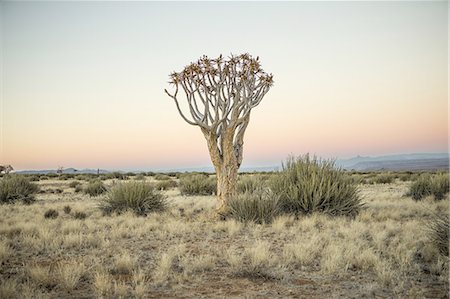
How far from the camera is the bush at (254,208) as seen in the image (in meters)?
11.0

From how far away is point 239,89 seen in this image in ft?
38.7

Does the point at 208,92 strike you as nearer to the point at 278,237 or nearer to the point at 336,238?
the point at 278,237

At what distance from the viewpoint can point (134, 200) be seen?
1359 centimetres

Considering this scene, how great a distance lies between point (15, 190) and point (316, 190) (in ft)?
47.1

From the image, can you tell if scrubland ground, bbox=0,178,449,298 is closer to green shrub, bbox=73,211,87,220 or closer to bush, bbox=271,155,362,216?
bush, bbox=271,155,362,216

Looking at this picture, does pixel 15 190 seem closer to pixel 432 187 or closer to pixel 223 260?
pixel 223 260

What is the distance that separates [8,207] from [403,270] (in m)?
15.0

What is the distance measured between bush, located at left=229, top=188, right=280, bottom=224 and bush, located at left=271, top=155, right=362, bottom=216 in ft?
1.70

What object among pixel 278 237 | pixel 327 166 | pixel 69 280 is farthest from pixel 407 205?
pixel 69 280

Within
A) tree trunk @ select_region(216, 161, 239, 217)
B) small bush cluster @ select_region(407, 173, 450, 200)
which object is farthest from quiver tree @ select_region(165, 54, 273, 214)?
→ small bush cluster @ select_region(407, 173, 450, 200)

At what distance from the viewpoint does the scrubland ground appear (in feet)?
18.2

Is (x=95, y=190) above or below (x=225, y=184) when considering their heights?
below

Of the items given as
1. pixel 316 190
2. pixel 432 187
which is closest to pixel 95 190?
pixel 316 190

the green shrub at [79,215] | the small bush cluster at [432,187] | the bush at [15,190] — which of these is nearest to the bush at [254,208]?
→ the green shrub at [79,215]
